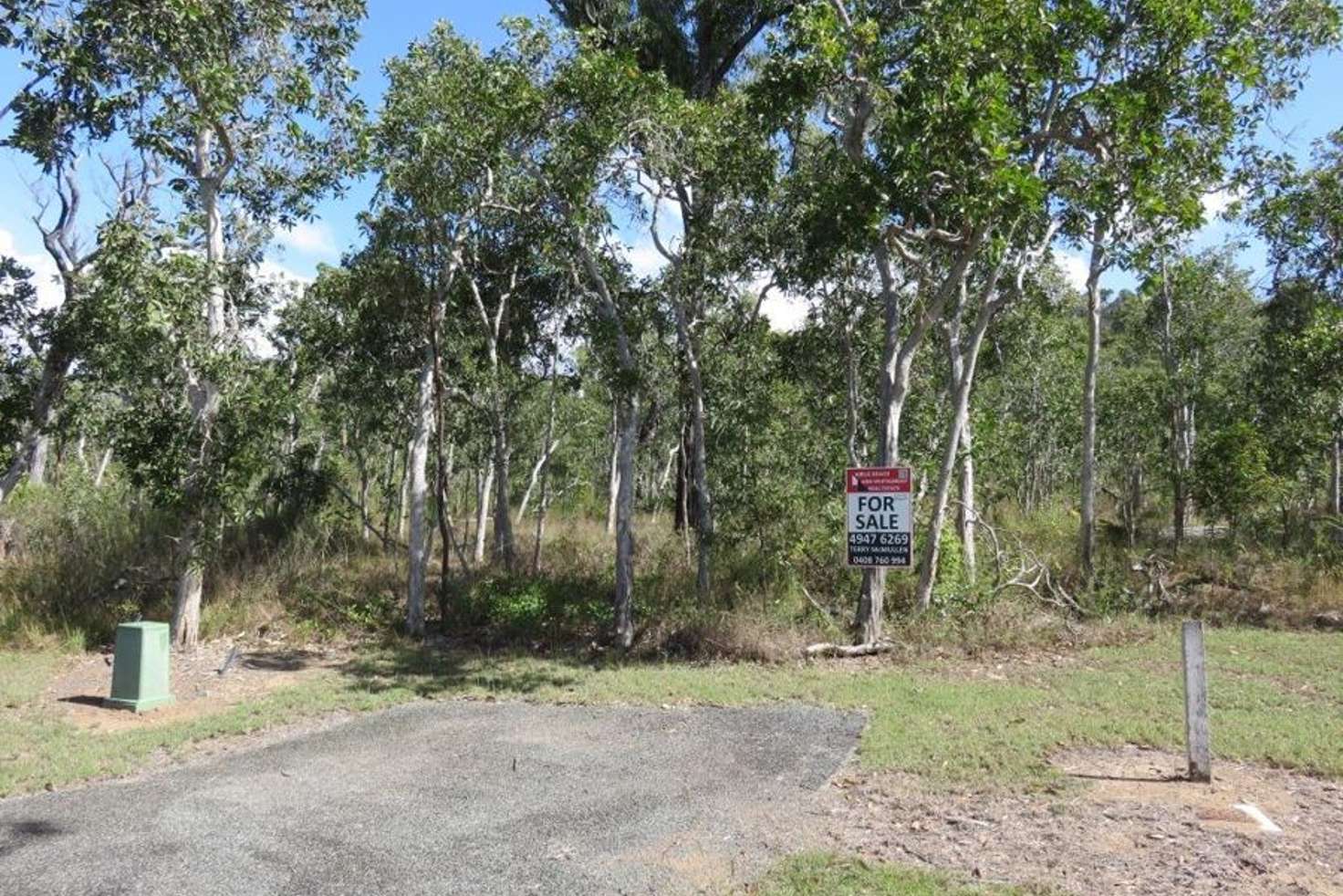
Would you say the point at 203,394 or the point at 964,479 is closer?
the point at 203,394

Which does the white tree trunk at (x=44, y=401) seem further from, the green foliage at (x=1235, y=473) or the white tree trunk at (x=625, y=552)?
the green foliage at (x=1235, y=473)

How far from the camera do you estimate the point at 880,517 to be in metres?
10.2

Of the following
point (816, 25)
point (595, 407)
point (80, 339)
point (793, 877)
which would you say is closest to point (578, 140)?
point (816, 25)

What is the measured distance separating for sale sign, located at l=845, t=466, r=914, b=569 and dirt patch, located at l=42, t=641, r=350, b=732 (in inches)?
252

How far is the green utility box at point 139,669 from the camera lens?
A: 9141 mm

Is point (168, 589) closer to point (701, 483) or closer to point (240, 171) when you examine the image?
point (240, 171)

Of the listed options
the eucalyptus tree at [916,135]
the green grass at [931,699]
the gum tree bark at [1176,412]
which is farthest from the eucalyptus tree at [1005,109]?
the gum tree bark at [1176,412]

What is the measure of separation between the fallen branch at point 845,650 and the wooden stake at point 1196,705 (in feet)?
16.4

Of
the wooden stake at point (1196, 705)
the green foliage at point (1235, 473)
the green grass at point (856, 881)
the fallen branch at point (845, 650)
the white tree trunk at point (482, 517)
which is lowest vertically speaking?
the green grass at point (856, 881)

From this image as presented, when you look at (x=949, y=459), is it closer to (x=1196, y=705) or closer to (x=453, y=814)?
(x=1196, y=705)

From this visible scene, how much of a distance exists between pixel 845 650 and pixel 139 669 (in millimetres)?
7406

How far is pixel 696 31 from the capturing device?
57.1 ft

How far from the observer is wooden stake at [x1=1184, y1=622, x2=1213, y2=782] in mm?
6320

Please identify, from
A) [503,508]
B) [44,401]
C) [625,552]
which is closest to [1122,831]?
[625,552]
